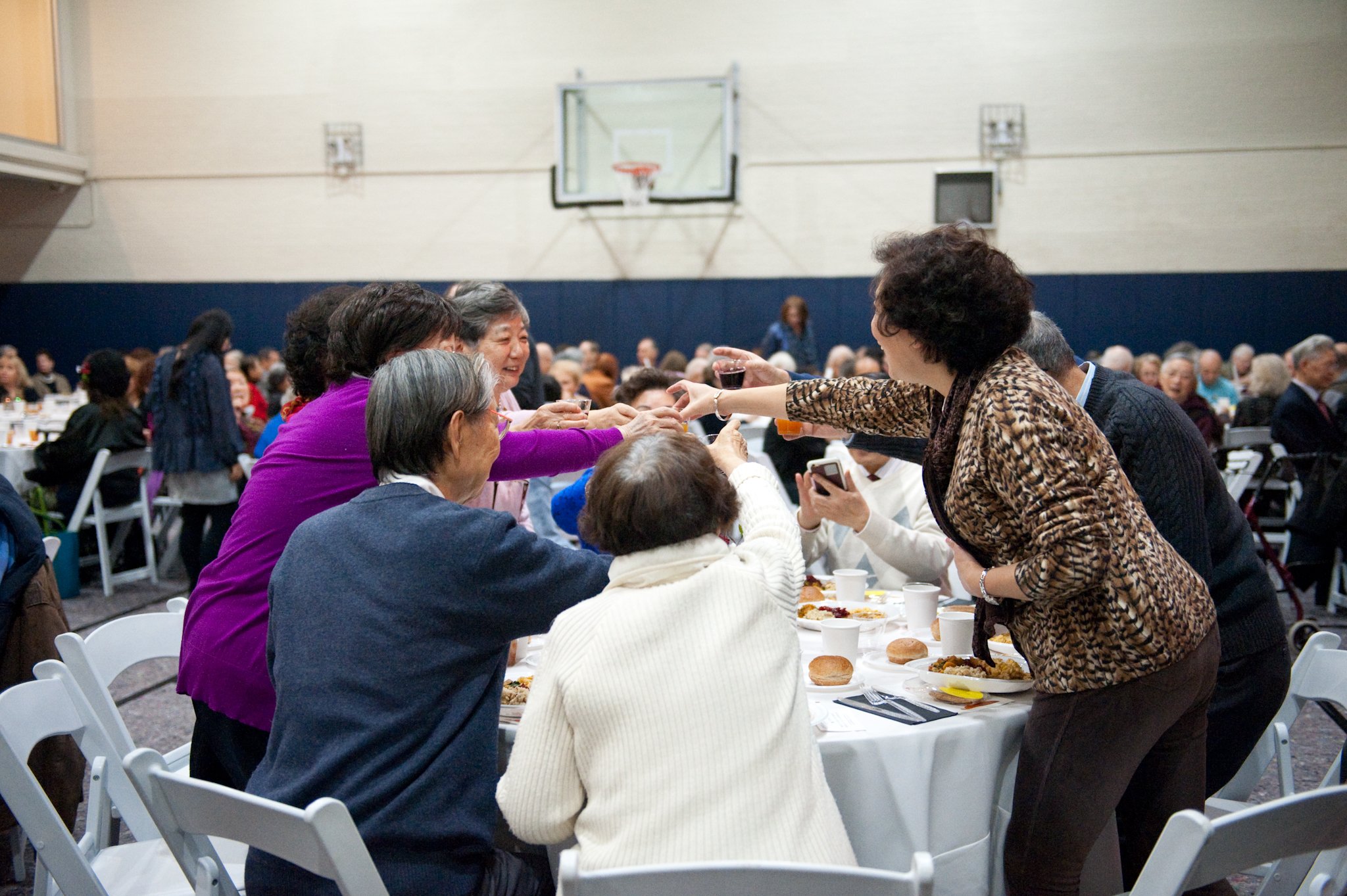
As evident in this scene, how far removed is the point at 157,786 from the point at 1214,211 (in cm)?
1199

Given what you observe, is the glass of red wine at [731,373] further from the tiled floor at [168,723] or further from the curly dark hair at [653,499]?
the tiled floor at [168,723]

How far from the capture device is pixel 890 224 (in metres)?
11.5

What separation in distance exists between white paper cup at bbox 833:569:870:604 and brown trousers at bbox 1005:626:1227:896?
2.94ft

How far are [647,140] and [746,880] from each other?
11333mm

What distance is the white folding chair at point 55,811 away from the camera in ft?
5.66

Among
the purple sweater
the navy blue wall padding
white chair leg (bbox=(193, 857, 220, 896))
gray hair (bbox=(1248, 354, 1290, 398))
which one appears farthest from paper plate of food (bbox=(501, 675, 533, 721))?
the navy blue wall padding

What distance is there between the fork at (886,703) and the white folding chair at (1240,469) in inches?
149

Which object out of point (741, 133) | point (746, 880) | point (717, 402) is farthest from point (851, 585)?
point (741, 133)

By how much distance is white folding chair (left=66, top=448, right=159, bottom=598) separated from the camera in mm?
5875

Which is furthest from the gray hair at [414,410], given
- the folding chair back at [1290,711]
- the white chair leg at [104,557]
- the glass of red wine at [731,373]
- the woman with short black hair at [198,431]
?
the white chair leg at [104,557]

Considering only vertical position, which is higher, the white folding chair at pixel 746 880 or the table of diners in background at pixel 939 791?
the white folding chair at pixel 746 880

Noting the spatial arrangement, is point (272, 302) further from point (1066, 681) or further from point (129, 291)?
point (1066, 681)

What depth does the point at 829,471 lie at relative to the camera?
8.48ft

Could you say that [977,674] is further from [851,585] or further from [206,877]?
[206,877]
